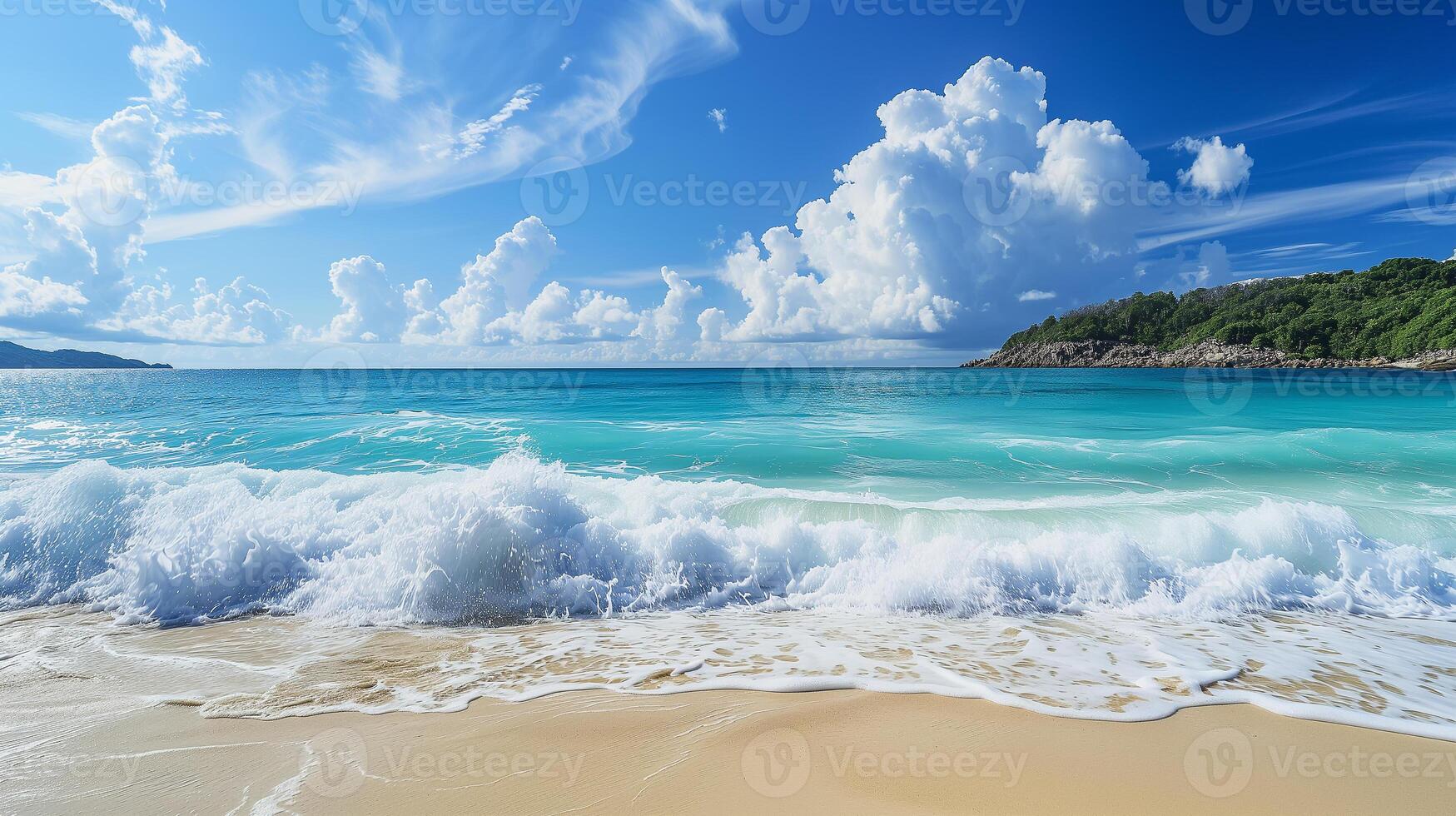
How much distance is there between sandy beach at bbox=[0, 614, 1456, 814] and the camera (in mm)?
3322

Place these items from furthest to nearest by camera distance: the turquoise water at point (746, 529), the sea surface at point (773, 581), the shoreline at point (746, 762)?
the turquoise water at point (746, 529) → the sea surface at point (773, 581) → the shoreline at point (746, 762)

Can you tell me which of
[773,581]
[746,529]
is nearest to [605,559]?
[746,529]

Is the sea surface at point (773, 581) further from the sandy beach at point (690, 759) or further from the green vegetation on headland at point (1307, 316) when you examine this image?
the green vegetation on headland at point (1307, 316)

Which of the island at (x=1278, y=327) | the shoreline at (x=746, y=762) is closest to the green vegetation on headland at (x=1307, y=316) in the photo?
the island at (x=1278, y=327)

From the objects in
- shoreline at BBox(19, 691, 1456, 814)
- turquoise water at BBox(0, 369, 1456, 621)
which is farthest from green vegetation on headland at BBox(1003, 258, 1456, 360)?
shoreline at BBox(19, 691, 1456, 814)

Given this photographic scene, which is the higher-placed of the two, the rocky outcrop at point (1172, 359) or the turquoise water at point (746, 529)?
the rocky outcrop at point (1172, 359)

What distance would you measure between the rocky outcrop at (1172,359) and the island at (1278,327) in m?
0.19

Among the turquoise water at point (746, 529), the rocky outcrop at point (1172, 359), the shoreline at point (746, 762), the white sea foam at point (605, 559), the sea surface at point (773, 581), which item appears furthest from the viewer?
the rocky outcrop at point (1172, 359)

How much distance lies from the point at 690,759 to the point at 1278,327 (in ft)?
479

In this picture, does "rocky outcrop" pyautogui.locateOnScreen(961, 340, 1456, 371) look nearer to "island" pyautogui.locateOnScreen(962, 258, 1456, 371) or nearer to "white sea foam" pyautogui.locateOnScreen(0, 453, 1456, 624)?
"island" pyautogui.locateOnScreen(962, 258, 1456, 371)

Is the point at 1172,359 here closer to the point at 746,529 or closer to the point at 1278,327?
the point at 1278,327

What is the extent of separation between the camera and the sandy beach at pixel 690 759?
3.32 meters

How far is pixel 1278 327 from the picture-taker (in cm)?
10425

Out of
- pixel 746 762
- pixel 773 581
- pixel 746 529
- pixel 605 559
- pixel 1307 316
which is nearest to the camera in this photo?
pixel 746 762
